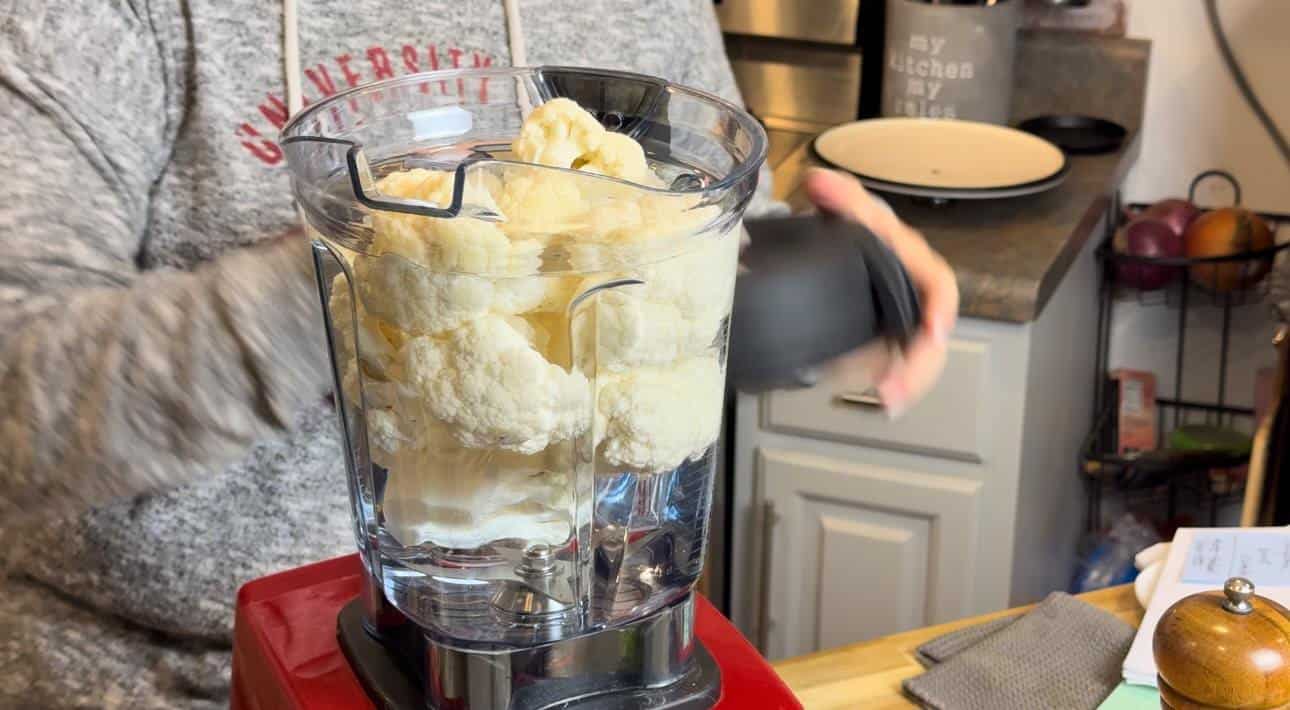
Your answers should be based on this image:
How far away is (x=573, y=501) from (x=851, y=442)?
3.35 feet

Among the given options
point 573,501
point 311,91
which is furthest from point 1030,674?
point 311,91

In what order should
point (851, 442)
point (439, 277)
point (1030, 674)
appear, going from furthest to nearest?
point (851, 442) → point (1030, 674) → point (439, 277)

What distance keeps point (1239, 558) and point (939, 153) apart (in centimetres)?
79

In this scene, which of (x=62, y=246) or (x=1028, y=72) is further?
(x=1028, y=72)

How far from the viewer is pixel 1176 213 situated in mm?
1622

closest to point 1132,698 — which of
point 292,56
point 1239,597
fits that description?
point 1239,597

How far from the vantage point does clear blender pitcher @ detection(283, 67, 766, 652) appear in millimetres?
446

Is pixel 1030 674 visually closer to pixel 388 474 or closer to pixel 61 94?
pixel 388 474

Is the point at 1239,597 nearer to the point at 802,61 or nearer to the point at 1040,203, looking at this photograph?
the point at 1040,203

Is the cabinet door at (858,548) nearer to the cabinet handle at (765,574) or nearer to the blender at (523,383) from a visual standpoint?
the cabinet handle at (765,574)

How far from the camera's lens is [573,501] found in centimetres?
49

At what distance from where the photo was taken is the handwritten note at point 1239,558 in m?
0.85

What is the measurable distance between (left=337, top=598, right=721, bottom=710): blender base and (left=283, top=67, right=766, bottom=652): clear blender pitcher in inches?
0.5

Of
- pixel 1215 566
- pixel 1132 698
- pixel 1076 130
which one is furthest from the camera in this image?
pixel 1076 130
